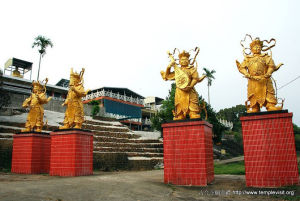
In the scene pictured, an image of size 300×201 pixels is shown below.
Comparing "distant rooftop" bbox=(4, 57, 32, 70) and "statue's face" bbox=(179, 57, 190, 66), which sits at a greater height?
"distant rooftop" bbox=(4, 57, 32, 70)

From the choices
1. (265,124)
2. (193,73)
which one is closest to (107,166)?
(193,73)

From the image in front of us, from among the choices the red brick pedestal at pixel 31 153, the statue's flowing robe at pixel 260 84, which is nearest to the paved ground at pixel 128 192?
the statue's flowing robe at pixel 260 84

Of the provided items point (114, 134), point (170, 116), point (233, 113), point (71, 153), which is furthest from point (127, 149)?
point (233, 113)

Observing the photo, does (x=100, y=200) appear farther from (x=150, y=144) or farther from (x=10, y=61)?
(x=10, y=61)

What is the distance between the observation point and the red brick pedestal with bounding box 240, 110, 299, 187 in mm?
7145

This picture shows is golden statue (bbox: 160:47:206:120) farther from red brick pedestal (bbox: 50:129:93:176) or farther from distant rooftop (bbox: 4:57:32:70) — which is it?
distant rooftop (bbox: 4:57:32:70)

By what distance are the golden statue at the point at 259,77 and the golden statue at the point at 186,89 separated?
155 cm

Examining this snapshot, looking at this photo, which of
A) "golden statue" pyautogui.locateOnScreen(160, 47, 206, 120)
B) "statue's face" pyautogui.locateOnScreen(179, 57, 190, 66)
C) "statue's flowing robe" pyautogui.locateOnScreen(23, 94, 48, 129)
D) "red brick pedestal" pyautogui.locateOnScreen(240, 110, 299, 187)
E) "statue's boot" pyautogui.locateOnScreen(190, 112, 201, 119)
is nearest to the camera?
"red brick pedestal" pyautogui.locateOnScreen(240, 110, 299, 187)

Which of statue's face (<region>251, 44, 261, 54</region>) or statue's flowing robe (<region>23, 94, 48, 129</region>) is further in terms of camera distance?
statue's flowing robe (<region>23, 94, 48, 129</region>)

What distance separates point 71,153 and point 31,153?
283 centimetres

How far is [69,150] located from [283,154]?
8137 millimetres

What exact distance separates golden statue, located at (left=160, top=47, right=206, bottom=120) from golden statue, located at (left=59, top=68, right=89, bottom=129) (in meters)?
4.88

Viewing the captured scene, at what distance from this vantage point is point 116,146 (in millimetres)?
20828

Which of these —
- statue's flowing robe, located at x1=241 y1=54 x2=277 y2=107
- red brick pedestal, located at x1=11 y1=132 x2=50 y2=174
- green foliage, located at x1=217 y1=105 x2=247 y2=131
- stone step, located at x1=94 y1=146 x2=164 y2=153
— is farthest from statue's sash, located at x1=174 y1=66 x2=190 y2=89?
green foliage, located at x1=217 y1=105 x2=247 y2=131
